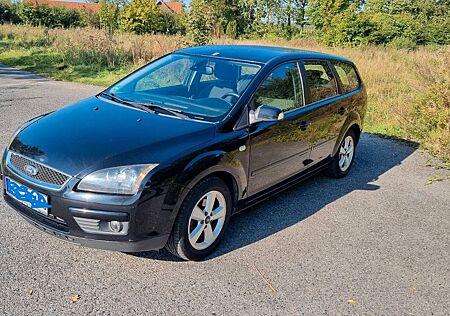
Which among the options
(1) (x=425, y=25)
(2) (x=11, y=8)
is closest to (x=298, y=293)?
(1) (x=425, y=25)

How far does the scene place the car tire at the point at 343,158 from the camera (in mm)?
5250

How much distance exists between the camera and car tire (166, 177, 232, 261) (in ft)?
9.87

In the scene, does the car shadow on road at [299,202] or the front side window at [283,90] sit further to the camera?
the front side window at [283,90]

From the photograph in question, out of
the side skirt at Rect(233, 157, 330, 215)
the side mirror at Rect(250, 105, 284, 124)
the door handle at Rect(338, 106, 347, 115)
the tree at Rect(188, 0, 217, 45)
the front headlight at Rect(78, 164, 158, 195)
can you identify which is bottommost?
the side skirt at Rect(233, 157, 330, 215)

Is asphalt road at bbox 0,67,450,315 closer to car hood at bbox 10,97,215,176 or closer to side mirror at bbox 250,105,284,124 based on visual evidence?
car hood at bbox 10,97,215,176

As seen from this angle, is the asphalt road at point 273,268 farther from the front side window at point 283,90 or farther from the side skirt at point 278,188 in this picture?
the front side window at point 283,90

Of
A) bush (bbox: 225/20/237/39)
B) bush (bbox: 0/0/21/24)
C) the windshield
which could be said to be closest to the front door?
the windshield

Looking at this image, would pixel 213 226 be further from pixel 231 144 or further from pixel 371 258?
pixel 371 258

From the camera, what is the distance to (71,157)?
9.16ft

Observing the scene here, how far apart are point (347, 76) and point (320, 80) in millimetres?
945

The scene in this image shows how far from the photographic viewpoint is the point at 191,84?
3.94m

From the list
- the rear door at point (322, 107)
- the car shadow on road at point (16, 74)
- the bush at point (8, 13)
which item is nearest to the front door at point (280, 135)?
the rear door at point (322, 107)

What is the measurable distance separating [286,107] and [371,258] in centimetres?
167

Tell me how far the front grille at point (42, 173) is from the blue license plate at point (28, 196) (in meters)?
0.10
